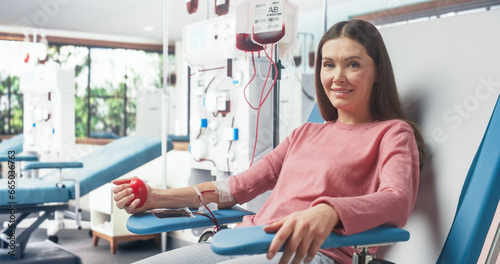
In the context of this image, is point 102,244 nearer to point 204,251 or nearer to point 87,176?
point 87,176

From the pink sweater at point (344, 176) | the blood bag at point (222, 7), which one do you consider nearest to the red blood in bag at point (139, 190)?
the pink sweater at point (344, 176)

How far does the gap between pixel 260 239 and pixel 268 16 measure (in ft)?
4.91

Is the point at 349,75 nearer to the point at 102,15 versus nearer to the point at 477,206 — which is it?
the point at 477,206

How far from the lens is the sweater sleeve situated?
869 mm

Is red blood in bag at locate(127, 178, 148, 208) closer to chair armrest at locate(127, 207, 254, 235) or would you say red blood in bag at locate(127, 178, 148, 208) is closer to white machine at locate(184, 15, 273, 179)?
chair armrest at locate(127, 207, 254, 235)

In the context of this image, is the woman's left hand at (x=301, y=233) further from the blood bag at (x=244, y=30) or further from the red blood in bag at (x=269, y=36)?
the blood bag at (x=244, y=30)

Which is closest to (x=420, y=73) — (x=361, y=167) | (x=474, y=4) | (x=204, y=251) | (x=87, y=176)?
(x=361, y=167)

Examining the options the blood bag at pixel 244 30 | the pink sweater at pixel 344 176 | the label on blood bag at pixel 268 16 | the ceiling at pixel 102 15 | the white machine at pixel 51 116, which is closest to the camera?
the pink sweater at pixel 344 176

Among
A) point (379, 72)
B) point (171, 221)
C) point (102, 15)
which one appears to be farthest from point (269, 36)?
point (102, 15)

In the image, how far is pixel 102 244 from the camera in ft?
11.8

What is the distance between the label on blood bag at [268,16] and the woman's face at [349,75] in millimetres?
854

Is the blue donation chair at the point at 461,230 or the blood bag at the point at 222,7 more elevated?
the blood bag at the point at 222,7

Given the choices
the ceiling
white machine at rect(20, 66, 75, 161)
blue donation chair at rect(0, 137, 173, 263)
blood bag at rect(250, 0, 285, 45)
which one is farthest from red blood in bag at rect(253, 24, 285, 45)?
the ceiling

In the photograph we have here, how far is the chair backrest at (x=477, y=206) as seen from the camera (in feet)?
3.19
